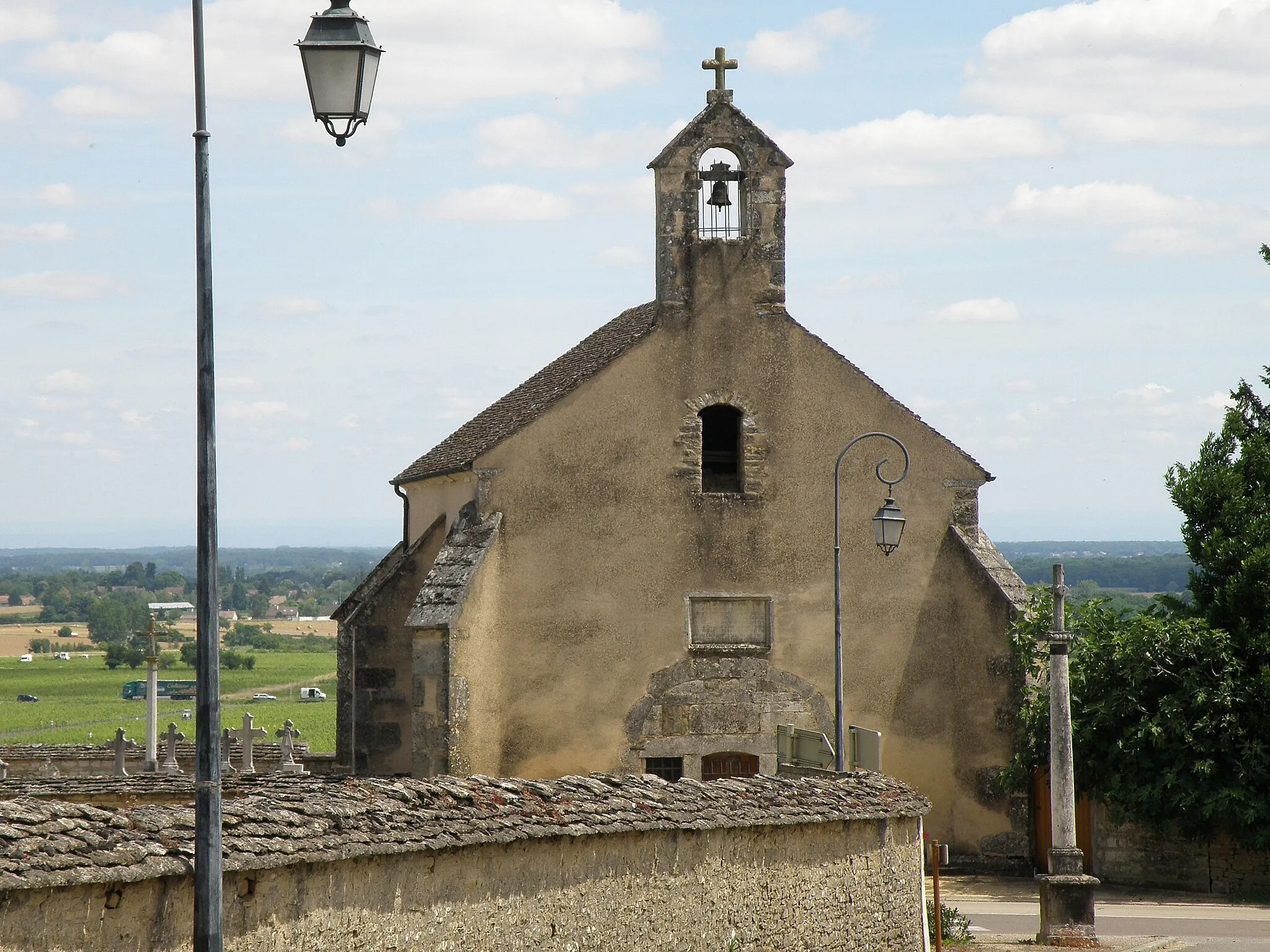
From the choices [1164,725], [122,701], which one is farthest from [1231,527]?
[122,701]

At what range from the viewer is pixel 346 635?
83.2 feet

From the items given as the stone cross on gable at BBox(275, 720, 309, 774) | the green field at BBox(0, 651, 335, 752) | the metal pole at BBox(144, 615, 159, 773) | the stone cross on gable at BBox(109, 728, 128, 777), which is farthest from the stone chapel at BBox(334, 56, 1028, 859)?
the green field at BBox(0, 651, 335, 752)

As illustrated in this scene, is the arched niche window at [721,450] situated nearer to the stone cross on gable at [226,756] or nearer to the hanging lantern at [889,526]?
the hanging lantern at [889,526]

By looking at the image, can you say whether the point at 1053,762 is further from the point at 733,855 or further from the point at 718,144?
the point at 718,144

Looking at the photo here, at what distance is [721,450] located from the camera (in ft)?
73.0

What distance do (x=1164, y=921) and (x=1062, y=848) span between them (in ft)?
10.2

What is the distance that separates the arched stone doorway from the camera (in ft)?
70.8

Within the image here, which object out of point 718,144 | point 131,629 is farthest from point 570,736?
point 131,629

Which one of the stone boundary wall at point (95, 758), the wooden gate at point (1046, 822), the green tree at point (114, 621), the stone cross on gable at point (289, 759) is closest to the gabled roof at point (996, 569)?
the wooden gate at point (1046, 822)

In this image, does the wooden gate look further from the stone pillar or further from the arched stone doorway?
the stone pillar

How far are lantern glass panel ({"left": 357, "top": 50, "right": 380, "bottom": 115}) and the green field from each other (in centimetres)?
4827

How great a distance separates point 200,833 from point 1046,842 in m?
16.6

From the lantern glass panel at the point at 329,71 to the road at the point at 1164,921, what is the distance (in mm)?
12235

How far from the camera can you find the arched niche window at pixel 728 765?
21.8 metres
